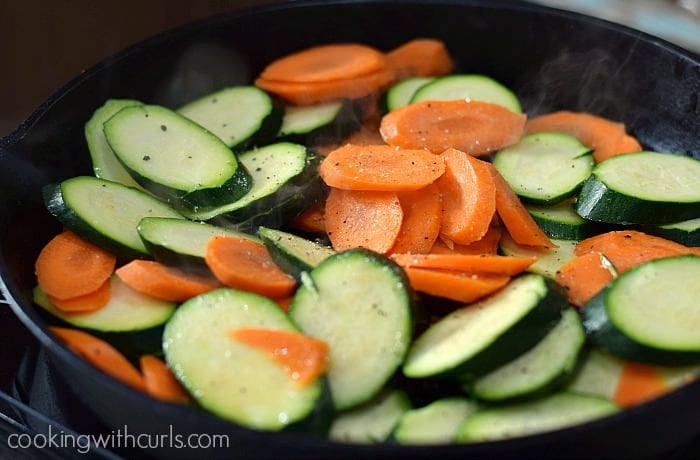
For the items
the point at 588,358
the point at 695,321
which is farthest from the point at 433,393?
the point at 695,321

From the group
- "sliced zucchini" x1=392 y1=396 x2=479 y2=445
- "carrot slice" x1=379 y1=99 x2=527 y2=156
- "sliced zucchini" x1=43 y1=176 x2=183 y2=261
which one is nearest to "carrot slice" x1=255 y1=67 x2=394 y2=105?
"carrot slice" x1=379 y1=99 x2=527 y2=156

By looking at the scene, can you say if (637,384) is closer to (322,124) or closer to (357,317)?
(357,317)

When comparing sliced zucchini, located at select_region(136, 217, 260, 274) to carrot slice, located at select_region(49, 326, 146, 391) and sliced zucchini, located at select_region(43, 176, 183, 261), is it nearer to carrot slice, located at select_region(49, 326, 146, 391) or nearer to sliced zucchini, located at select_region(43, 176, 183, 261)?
sliced zucchini, located at select_region(43, 176, 183, 261)

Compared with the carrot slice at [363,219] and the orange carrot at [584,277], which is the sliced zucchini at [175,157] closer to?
the carrot slice at [363,219]

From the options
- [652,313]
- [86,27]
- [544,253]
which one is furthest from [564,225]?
[86,27]

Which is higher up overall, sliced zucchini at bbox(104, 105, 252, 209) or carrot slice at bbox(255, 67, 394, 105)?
carrot slice at bbox(255, 67, 394, 105)

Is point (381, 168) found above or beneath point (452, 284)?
above

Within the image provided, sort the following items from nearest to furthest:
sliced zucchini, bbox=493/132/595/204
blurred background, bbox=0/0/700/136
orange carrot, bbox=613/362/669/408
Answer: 1. orange carrot, bbox=613/362/669/408
2. sliced zucchini, bbox=493/132/595/204
3. blurred background, bbox=0/0/700/136

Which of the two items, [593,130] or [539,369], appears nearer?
[539,369]
